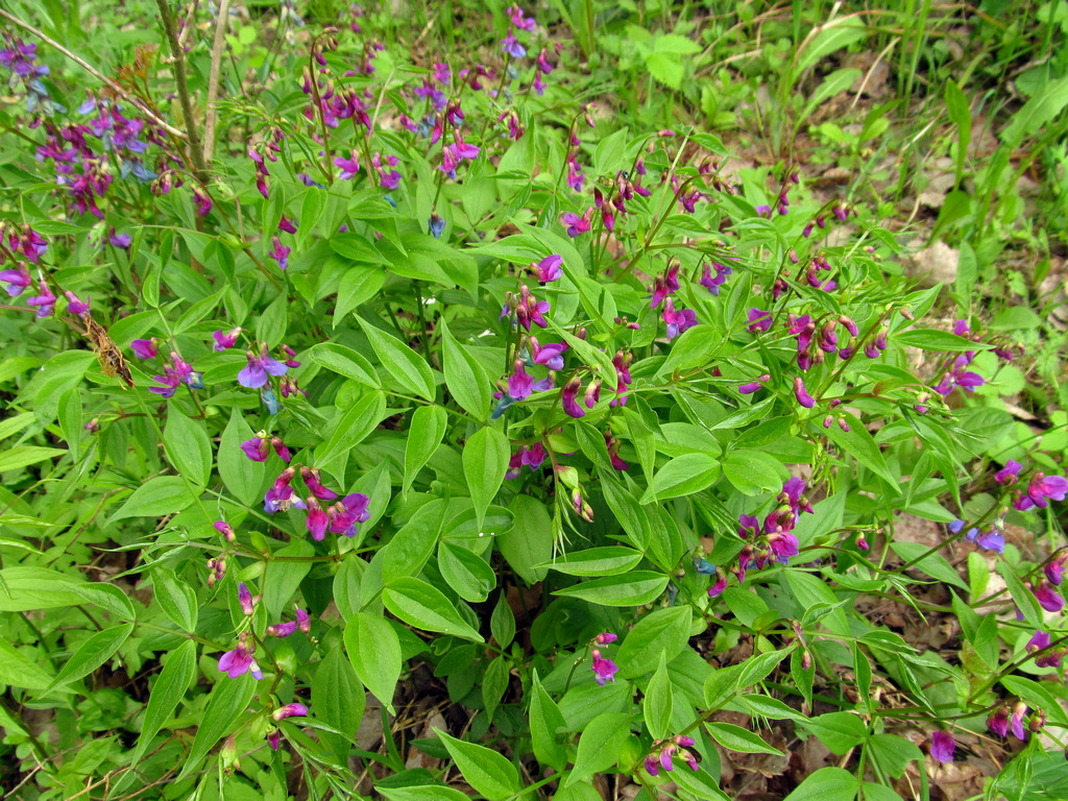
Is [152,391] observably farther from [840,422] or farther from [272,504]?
[840,422]

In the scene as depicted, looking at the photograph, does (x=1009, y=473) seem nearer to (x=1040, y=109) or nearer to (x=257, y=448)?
(x=257, y=448)

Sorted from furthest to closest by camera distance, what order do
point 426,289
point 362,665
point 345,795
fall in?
point 426,289
point 345,795
point 362,665

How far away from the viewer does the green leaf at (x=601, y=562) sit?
1.65m

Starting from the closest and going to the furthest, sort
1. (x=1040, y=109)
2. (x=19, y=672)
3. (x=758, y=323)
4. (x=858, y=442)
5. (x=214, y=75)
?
1. (x=19, y=672)
2. (x=858, y=442)
3. (x=758, y=323)
4. (x=214, y=75)
5. (x=1040, y=109)

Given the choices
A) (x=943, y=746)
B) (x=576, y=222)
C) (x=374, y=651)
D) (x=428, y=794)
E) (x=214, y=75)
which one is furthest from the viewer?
(x=214, y=75)

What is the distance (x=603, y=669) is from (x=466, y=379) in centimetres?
83

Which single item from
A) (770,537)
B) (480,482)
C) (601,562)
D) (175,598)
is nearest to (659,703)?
(601,562)

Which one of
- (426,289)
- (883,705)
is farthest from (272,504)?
(883,705)

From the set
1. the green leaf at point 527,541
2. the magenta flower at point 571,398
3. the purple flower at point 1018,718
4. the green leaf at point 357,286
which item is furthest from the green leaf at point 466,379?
the purple flower at point 1018,718

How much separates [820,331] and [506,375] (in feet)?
2.64

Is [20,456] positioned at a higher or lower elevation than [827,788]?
higher

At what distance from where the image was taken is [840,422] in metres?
1.91

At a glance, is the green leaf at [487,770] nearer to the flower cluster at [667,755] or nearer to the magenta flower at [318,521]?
the flower cluster at [667,755]

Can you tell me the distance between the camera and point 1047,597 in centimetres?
191
